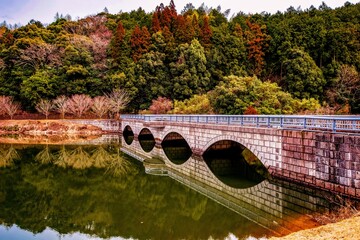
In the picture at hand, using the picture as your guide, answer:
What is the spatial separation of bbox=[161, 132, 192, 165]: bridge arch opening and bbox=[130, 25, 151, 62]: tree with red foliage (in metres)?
24.7

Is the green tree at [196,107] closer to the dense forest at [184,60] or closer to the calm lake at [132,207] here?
the dense forest at [184,60]

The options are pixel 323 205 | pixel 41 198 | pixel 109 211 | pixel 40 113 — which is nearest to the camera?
pixel 323 205

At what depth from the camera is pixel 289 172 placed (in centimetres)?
1520

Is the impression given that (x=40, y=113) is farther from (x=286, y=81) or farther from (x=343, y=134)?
(x=343, y=134)

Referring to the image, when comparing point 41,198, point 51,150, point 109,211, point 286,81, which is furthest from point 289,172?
point 286,81

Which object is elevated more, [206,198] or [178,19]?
[178,19]

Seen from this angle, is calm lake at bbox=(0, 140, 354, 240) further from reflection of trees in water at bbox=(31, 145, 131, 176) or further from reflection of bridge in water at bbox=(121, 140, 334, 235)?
reflection of trees in water at bbox=(31, 145, 131, 176)

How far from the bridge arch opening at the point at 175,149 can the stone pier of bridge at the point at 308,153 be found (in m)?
6.47

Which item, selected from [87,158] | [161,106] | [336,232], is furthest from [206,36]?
[336,232]

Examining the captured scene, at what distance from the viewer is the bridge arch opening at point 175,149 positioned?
26000mm

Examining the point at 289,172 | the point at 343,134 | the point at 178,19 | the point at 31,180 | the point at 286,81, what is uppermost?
the point at 178,19

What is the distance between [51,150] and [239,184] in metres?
22.7

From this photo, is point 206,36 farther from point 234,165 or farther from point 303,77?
point 234,165

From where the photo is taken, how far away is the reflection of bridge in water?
11492mm
